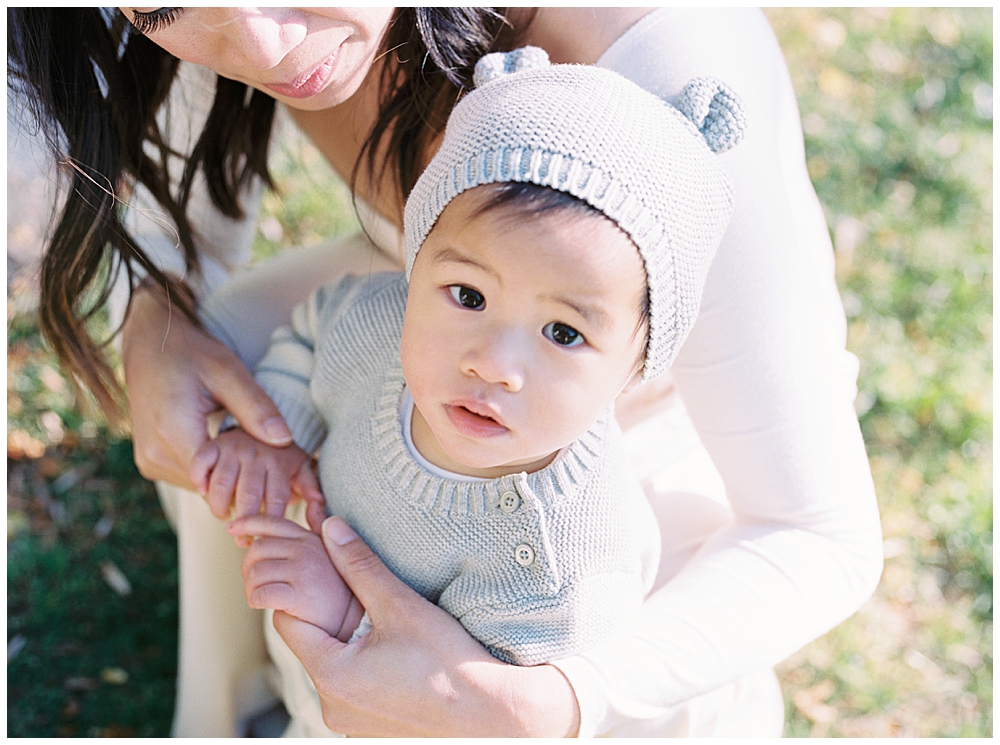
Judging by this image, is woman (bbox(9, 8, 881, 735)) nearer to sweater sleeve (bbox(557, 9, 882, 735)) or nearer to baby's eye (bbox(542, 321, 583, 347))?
sweater sleeve (bbox(557, 9, 882, 735))

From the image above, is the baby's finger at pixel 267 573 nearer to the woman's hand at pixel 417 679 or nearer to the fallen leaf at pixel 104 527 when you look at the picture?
the woman's hand at pixel 417 679

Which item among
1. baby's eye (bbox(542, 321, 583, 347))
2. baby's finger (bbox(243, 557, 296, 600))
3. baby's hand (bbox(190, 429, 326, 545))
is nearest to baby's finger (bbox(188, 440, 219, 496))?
baby's hand (bbox(190, 429, 326, 545))

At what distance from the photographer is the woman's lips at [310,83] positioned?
150 cm

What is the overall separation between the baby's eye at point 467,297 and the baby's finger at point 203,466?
2.40 ft

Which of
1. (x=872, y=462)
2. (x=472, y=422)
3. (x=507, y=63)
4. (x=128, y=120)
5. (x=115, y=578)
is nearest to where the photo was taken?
(x=472, y=422)

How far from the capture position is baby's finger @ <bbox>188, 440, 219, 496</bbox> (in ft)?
5.84

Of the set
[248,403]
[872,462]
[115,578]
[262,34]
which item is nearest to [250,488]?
[248,403]

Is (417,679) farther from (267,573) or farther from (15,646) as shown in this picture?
(15,646)

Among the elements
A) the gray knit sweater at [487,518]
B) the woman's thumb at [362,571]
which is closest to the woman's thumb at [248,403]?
the gray knit sweater at [487,518]

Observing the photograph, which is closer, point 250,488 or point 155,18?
point 155,18

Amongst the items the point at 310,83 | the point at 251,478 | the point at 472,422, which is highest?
the point at 310,83

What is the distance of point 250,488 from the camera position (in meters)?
1.75

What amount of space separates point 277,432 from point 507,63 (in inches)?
31.4

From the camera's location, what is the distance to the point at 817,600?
1735mm
